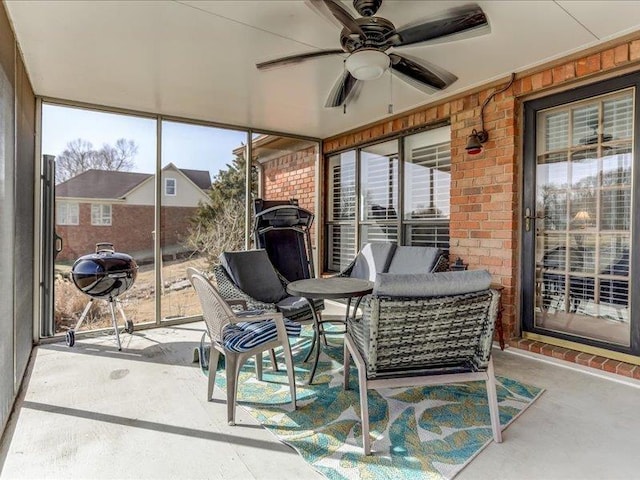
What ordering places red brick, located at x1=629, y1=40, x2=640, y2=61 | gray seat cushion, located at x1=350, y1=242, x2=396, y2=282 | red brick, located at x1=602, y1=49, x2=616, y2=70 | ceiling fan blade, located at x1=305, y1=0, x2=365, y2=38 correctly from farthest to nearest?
1. gray seat cushion, located at x1=350, y1=242, x2=396, y2=282
2. red brick, located at x1=602, y1=49, x2=616, y2=70
3. red brick, located at x1=629, y1=40, x2=640, y2=61
4. ceiling fan blade, located at x1=305, y1=0, x2=365, y2=38

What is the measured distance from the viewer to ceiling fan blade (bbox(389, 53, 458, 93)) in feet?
→ 8.33

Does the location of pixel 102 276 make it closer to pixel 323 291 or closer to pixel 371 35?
pixel 323 291

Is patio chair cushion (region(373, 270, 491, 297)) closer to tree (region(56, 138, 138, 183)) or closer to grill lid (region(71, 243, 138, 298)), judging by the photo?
grill lid (region(71, 243, 138, 298))

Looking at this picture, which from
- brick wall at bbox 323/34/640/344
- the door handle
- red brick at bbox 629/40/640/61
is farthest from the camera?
the door handle

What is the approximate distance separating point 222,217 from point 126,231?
116 cm

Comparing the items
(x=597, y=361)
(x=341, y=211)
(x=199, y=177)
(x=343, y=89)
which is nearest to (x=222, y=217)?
(x=199, y=177)

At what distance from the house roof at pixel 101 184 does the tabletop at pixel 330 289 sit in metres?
2.54

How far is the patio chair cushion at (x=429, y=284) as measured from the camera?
195 cm

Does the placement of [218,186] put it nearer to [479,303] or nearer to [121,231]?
[121,231]

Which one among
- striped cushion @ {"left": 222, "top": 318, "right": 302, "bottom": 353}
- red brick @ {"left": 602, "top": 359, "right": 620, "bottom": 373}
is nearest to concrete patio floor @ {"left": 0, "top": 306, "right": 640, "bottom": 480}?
red brick @ {"left": 602, "top": 359, "right": 620, "bottom": 373}

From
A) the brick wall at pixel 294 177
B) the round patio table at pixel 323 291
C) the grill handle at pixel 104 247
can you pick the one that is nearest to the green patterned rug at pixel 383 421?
the round patio table at pixel 323 291

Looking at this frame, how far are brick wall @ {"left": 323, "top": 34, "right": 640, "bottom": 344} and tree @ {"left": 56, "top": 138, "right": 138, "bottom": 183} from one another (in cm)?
358

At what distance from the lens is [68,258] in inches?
160

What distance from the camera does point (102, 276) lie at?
3645 millimetres
